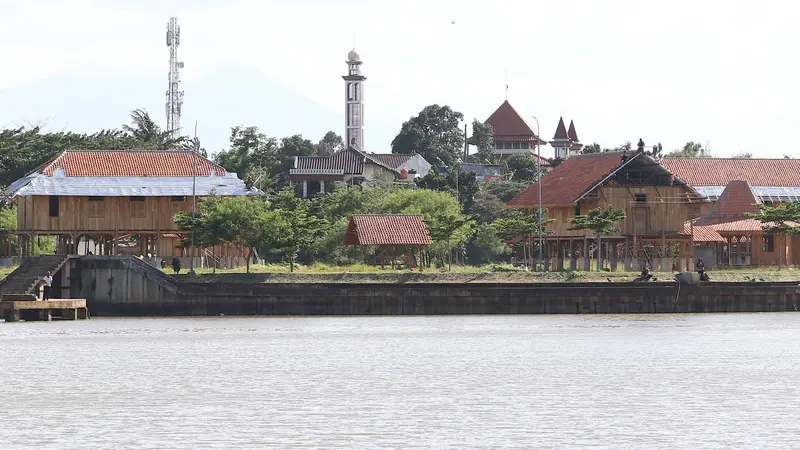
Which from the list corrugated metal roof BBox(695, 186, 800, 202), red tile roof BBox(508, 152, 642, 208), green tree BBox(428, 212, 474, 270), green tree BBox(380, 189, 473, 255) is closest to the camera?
green tree BBox(428, 212, 474, 270)

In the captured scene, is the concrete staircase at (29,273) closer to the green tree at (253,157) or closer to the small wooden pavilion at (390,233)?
the small wooden pavilion at (390,233)

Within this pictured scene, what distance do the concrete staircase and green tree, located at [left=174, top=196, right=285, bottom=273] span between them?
9367 millimetres

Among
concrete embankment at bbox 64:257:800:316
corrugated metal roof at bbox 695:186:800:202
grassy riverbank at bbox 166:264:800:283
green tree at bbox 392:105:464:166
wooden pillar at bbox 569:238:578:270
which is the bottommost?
concrete embankment at bbox 64:257:800:316

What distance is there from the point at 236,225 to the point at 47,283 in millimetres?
12924

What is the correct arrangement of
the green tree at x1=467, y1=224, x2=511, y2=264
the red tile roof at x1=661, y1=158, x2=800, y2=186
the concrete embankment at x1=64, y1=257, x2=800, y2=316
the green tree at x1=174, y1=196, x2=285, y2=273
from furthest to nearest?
the green tree at x1=467, y1=224, x2=511, y2=264 → the red tile roof at x1=661, y1=158, x2=800, y2=186 → the green tree at x1=174, y1=196, x2=285, y2=273 → the concrete embankment at x1=64, y1=257, x2=800, y2=316

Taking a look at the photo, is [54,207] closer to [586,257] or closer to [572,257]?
[572,257]

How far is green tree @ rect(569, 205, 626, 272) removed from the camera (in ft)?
321

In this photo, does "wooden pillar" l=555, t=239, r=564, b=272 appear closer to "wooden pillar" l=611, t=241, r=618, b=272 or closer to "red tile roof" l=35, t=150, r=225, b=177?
"wooden pillar" l=611, t=241, r=618, b=272

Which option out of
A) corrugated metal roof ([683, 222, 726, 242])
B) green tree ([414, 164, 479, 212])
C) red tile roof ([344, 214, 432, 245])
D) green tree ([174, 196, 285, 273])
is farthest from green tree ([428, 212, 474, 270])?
green tree ([414, 164, 479, 212])

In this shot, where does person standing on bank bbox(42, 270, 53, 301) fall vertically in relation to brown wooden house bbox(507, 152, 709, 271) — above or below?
A: below

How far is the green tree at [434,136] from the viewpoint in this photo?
186750 millimetres

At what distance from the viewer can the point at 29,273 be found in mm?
85625

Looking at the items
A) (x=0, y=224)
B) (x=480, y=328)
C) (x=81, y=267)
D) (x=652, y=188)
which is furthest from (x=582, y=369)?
(x=0, y=224)

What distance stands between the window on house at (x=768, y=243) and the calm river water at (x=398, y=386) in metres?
32.8
